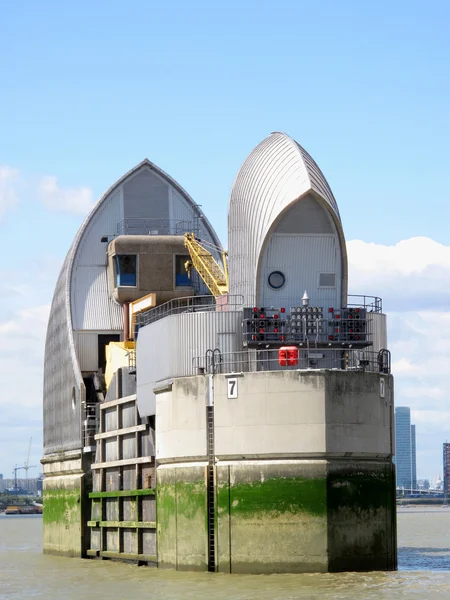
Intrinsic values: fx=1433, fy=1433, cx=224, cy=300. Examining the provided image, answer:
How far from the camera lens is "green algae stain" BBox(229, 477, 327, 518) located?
159 feet

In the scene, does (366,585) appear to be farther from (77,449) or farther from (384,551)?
(77,449)

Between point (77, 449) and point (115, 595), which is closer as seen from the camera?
point (115, 595)

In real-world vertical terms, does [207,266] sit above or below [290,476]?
above

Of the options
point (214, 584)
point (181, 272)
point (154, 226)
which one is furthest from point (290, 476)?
point (154, 226)

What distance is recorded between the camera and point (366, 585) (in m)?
45.9

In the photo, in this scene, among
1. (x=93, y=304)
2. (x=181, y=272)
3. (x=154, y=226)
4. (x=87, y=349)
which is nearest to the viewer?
(x=181, y=272)

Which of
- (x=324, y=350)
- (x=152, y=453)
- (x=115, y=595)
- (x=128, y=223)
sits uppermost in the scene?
(x=128, y=223)

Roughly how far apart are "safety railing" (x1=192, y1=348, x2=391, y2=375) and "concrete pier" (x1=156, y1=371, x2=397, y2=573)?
1.09m

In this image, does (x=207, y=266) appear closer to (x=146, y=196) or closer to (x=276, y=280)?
(x=146, y=196)

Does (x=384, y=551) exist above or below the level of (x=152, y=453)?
below

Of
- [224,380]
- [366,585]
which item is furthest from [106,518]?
[366,585]

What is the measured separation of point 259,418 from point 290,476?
226cm

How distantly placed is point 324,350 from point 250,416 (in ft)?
15.6

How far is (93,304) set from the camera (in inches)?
2840
